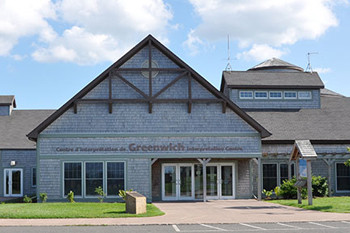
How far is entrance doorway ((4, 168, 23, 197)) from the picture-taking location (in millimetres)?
33903

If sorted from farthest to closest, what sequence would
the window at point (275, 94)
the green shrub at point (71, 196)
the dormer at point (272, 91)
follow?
the window at point (275, 94), the dormer at point (272, 91), the green shrub at point (71, 196)

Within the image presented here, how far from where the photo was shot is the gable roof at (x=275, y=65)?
41.0 meters

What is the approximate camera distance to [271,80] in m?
36.7

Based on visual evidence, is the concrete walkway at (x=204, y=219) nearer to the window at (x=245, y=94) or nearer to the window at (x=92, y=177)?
the window at (x=92, y=177)

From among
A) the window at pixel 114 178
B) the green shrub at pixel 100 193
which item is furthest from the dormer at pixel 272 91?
the green shrub at pixel 100 193

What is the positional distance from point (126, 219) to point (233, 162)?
12900 mm

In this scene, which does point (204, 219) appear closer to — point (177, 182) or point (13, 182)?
point (177, 182)

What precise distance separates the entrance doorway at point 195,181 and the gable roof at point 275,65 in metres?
14.2

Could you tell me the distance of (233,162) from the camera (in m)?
29.1

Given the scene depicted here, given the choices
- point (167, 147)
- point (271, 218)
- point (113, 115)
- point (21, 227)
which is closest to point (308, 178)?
point (271, 218)

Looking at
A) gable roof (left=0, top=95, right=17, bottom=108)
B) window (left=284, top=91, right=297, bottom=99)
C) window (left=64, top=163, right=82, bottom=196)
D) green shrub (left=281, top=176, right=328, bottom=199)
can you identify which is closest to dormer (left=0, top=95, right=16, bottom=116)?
gable roof (left=0, top=95, right=17, bottom=108)

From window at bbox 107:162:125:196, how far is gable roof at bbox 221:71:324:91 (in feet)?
38.2

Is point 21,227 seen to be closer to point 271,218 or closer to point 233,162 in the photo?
point 271,218

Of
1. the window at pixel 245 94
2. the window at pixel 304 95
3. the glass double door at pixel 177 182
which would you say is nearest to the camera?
the glass double door at pixel 177 182
